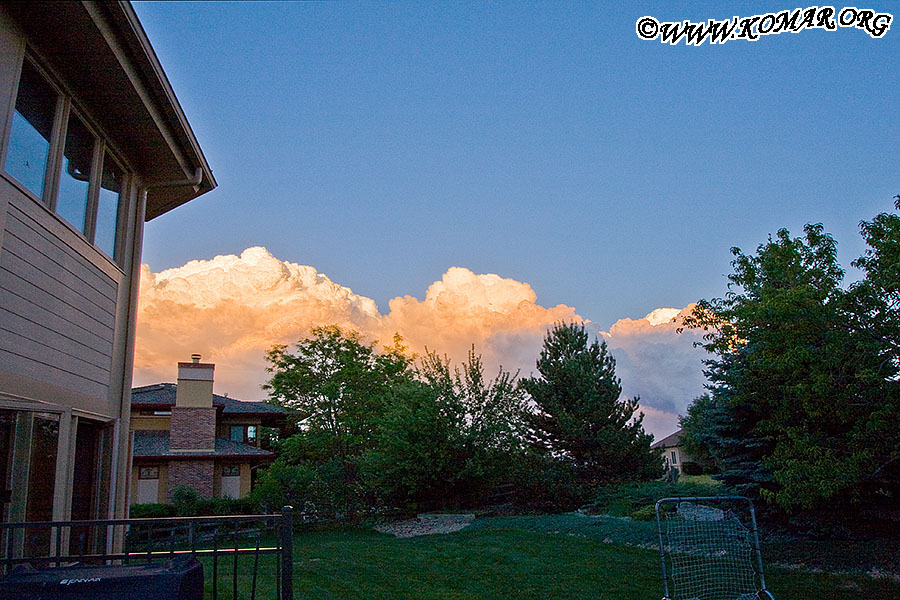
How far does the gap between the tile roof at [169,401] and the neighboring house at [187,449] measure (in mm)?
41

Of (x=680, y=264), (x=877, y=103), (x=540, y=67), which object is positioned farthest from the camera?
(x=680, y=264)

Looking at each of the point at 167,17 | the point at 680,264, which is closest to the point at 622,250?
the point at 680,264

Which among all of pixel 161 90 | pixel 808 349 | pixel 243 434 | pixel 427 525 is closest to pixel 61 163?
pixel 161 90

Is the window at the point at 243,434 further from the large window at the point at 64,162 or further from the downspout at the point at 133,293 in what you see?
the large window at the point at 64,162

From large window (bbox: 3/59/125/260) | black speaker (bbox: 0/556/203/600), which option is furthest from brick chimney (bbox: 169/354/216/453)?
black speaker (bbox: 0/556/203/600)

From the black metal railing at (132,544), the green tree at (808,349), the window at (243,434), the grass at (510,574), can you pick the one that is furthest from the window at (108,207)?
the window at (243,434)

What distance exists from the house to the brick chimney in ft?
62.6

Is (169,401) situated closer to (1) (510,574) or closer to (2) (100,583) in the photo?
(1) (510,574)

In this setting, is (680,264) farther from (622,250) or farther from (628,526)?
(628,526)

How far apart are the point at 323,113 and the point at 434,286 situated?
12.8 meters

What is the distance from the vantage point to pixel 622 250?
1489cm

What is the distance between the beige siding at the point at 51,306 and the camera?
4.16 m

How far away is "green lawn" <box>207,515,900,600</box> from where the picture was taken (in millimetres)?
7719

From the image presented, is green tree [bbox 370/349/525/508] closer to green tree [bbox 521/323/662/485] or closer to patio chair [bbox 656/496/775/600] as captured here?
green tree [bbox 521/323/662/485]
